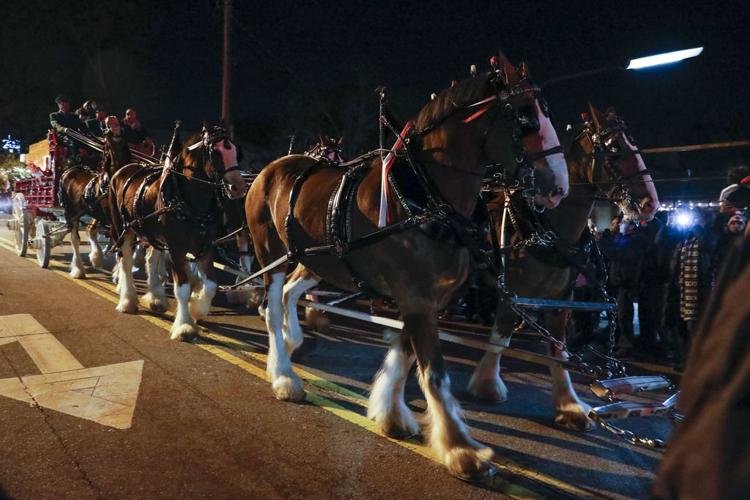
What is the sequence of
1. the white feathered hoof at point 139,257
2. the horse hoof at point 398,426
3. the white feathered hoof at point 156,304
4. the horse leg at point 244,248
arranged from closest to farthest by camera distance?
the horse hoof at point 398,426
the white feathered hoof at point 156,304
the horse leg at point 244,248
the white feathered hoof at point 139,257

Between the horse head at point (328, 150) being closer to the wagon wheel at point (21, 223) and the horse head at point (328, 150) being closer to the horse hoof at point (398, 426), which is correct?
the horse hoof at point (398, 426)

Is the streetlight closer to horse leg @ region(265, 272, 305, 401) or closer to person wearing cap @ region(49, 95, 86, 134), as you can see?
horse leg @ region(265, 272, 305, 401)

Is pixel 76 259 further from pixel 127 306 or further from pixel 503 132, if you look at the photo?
pixel 503 132

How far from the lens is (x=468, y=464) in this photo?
3.52m

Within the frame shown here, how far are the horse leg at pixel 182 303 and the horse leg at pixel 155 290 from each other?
1.39 m

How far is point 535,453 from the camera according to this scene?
405cm

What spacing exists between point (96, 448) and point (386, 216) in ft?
8.39

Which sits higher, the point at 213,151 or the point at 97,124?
the point at 97,124

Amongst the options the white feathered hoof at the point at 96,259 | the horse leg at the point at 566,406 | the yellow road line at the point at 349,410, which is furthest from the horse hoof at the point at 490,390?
the white feathered hoof at the point at 96,259

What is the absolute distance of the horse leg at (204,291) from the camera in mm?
7543

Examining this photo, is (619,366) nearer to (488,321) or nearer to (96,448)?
(488,321)

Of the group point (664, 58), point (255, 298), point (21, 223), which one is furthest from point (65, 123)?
point (664, 58)

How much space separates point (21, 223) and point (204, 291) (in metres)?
10.2

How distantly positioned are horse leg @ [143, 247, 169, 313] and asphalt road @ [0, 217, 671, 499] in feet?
5.81
